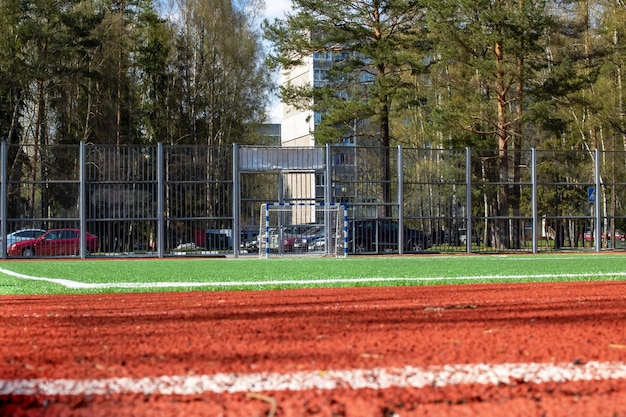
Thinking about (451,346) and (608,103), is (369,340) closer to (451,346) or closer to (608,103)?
(451,346)

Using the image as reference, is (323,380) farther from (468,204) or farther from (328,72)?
(328,72)

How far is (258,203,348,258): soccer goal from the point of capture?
861 inches

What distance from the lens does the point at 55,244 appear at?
72.1 ft

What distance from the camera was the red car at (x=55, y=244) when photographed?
71.9 feet

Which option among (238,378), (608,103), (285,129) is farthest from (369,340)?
(285,129)

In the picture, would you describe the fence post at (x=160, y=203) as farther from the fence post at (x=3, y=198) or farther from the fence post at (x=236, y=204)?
the fence post at (x=3, y=198)

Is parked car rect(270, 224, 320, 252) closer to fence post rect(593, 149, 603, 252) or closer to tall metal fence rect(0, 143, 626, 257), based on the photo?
tall metal fence rect(0, 143, 626, 257)

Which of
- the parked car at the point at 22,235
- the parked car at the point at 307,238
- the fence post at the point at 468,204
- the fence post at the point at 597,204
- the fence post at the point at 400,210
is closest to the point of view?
the parked car at the point at 22,235

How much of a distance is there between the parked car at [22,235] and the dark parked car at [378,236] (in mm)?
8155

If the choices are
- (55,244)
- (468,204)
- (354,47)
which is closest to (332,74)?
(354,47)

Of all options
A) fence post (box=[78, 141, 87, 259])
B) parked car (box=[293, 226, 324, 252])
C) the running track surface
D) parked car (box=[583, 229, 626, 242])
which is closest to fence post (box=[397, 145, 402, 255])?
parked car (box=[293, 226, 324, 252])

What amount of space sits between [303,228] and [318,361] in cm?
1900

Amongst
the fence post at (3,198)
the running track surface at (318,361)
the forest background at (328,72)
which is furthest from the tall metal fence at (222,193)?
the running track surface at (318,361)

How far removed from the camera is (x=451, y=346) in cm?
357
